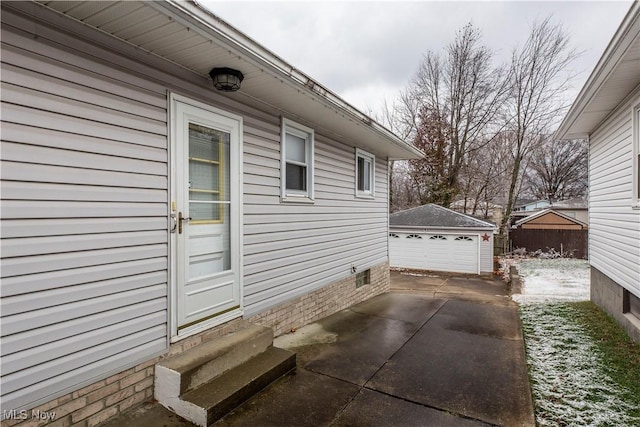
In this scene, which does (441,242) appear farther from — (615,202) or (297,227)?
(297,227)

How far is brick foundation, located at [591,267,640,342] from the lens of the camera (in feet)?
15.3

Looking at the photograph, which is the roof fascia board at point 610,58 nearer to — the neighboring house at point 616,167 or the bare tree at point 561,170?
the neighboring house at point 616,167

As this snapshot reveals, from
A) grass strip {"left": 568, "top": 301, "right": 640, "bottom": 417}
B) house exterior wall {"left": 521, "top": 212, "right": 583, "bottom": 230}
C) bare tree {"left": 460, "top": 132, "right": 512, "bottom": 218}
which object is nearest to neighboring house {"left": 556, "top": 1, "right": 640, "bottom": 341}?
grass strip {"left": 568, "top": 301, "right": 640, "bottom": 417}

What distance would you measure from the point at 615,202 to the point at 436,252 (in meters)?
8.27

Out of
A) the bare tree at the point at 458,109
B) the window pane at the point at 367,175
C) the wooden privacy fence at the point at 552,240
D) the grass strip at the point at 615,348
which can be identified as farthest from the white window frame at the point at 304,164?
the wooden privacy fence at the point at 552,240

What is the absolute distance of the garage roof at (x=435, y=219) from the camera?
12.9 m

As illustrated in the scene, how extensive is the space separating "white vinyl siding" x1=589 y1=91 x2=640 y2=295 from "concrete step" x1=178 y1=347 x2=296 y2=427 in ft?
15.3

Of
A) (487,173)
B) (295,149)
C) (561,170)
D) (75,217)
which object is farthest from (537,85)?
(75,217)

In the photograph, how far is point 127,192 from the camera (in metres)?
2.71

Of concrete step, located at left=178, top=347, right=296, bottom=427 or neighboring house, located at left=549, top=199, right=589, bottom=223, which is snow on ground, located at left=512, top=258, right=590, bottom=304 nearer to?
concrete step, located at left=178, top=347, right=296, bottom=427

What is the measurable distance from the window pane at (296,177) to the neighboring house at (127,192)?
16.1 inches

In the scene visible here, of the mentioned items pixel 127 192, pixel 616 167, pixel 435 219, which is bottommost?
pixel 435 219

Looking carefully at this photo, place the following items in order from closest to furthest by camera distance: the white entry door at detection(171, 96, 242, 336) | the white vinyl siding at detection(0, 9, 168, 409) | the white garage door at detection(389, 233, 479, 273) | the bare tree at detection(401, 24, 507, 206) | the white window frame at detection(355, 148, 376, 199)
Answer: the white vinyl siding at detection(0, 9, 168, 409)
the white entry door at detection(171, 96, 242, 336)
the white window frame at detection(355, 148, 376, 199)
the white garage door at detection(389, 233, 479, 273)
the bare tree at detection(401, 24, 507, 206)

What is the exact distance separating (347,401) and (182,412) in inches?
55.8
